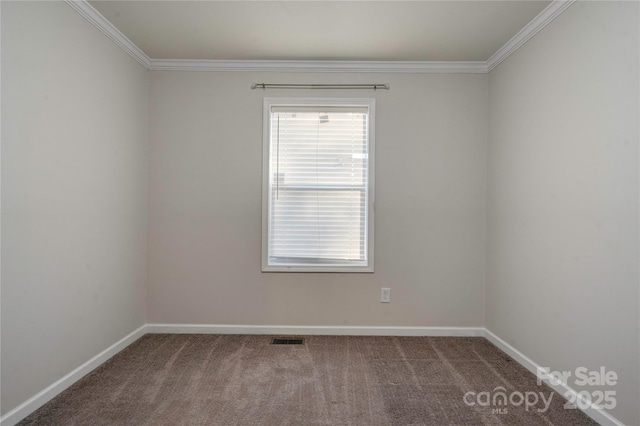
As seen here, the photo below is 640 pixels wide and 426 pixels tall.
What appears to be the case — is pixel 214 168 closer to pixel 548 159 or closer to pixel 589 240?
pixel 548 159

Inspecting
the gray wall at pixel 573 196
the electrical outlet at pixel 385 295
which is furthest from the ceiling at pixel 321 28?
the electrical outlet at pixel 385 295

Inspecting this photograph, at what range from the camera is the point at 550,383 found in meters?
2.62

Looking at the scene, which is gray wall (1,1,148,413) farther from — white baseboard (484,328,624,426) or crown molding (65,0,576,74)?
white baseboard (484,328,624,426)

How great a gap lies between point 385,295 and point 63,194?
2768 millimetres

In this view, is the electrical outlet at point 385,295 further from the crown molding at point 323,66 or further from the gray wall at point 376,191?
the crown molding at point 323,66

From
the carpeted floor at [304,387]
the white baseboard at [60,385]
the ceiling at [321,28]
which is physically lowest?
the carpeted floor at [304,387]

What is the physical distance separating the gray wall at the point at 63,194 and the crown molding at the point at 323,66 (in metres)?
0.42

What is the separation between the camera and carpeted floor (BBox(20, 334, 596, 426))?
7.29 ft

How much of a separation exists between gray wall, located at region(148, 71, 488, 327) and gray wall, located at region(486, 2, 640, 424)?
33cm

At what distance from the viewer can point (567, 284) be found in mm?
2469

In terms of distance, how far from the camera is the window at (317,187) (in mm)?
3713

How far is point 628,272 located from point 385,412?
5.04 ft

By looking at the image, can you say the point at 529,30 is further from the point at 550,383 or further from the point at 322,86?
the point at 550,383

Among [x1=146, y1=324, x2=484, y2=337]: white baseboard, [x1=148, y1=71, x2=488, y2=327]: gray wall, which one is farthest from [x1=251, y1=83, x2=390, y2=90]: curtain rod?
[x1=146, y1=324, x2=484, y2=337]: white baseboard
